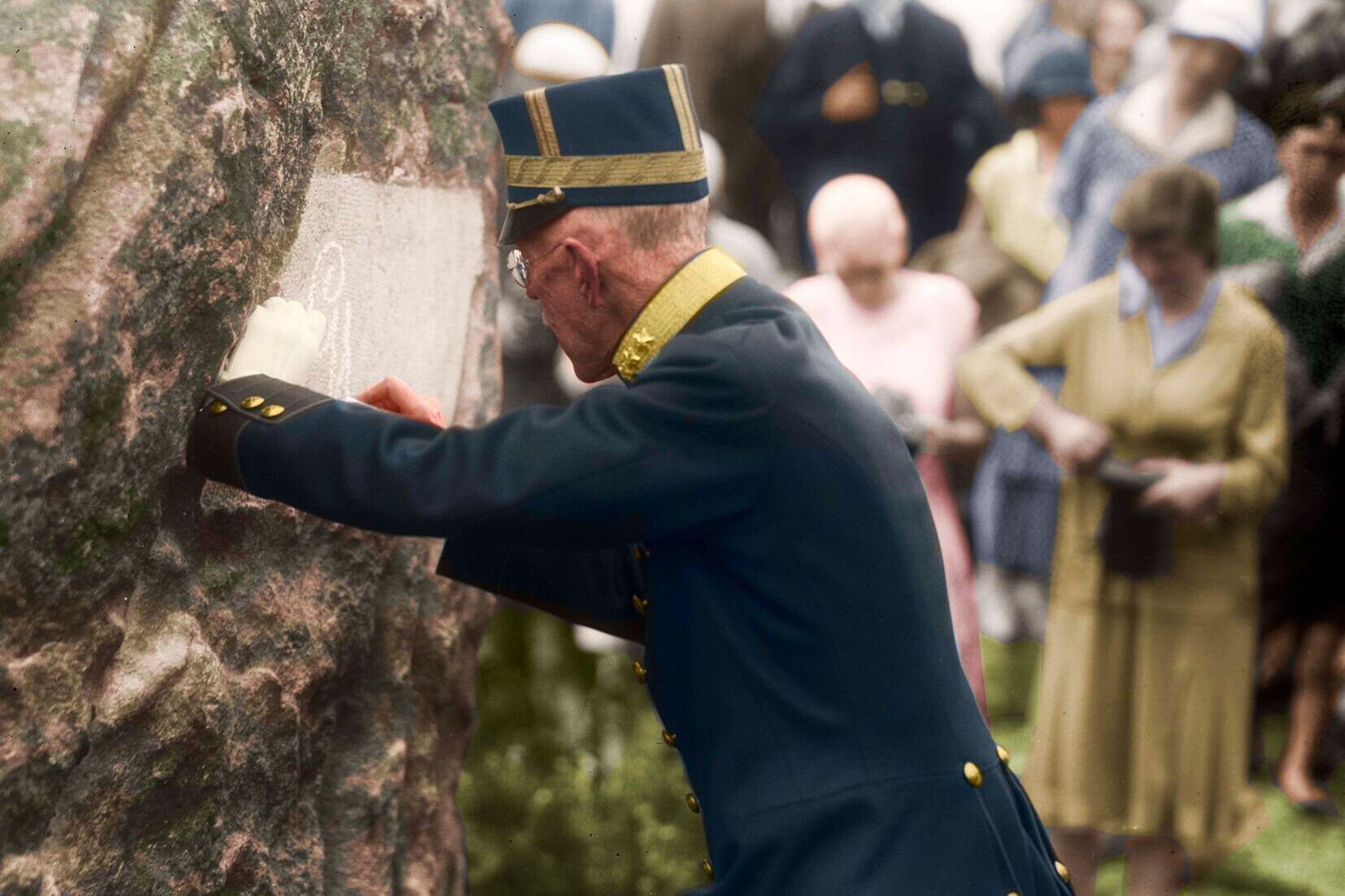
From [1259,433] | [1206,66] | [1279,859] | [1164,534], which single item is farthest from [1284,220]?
[1279,859]

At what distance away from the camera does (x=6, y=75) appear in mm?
1370

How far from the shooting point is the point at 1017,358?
3799 millimetres

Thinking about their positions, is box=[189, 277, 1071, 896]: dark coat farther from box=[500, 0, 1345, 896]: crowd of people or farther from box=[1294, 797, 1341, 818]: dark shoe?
box=[1294, 797, 1341, 818]: dark shoe

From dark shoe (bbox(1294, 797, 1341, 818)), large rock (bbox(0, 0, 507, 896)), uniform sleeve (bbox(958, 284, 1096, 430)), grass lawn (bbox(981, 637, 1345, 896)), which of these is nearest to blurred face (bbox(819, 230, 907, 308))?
uniform sleeve (bbox(958, 284, 1096, 430))

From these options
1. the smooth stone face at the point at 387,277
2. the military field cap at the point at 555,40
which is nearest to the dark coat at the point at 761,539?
the smooth stone face at the point at 387,277

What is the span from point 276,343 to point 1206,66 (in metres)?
2.90

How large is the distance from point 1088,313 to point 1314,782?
4.90ft

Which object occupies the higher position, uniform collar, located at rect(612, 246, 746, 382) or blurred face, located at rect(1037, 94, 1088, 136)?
uniform collar, located at rect(612, 246, 746, 382)

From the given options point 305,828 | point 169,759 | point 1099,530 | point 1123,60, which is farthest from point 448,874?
point 1123,60

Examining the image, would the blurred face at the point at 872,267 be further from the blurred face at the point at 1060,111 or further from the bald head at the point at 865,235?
the blurred face at the point at 1060,111

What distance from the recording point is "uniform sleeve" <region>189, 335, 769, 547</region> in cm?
151

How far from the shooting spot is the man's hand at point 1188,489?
358cm

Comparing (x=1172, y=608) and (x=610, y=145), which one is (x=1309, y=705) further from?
(x=610, y=145)

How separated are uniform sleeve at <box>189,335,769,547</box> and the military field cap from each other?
2.41m
